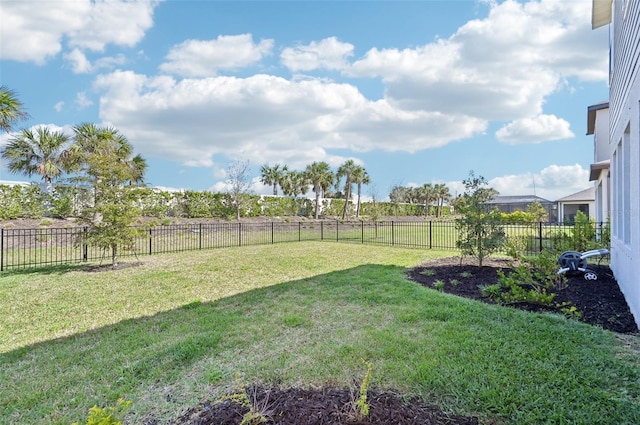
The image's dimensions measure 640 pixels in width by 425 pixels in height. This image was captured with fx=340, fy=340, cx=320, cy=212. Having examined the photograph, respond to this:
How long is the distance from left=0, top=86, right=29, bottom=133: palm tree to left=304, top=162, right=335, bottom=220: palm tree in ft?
80.8

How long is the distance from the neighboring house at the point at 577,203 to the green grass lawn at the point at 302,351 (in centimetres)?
2635

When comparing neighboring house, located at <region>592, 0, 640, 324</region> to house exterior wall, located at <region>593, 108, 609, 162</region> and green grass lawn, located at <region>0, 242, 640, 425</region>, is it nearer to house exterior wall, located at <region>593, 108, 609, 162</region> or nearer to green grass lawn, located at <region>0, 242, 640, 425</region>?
green grass lawn, located at <region>0, 242, 640, 425</region>

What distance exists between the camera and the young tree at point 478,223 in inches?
288

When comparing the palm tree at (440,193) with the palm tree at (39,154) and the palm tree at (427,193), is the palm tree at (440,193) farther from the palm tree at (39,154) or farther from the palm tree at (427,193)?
the palm tree at (39,154)

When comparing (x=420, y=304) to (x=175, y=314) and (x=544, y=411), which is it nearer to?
(x=544, y=411)

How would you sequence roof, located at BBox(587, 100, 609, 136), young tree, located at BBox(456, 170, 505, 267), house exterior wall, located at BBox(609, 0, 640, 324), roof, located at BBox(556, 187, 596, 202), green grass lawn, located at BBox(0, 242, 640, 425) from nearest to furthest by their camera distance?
green grass lawn, located at BBox(0, 242, 640, 425) < house exterior wall, located at BBox(609, 0, 640, 324) < young tree, located at BBox(456, 170, 505, 267) < roof, located at BBox(587, 100, 609, 136) < roof, located at BBox(556, 187, 596, 202)

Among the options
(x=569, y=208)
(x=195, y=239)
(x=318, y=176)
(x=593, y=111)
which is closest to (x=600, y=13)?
(x=593, y=111)

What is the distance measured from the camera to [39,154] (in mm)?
17516

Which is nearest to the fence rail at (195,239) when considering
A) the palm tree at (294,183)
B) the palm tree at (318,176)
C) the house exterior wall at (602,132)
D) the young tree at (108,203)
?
the young tree at (108,203)

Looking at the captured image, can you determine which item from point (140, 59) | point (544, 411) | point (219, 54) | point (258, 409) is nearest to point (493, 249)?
point (544, 411)

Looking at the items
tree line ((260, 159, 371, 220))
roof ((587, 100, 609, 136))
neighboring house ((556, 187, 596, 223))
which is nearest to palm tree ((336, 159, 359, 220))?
tree line ((260, 159, 371, 220))

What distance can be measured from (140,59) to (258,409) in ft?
33.6

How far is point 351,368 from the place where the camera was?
2.99 metres

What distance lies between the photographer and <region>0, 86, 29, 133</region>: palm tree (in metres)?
8.34
